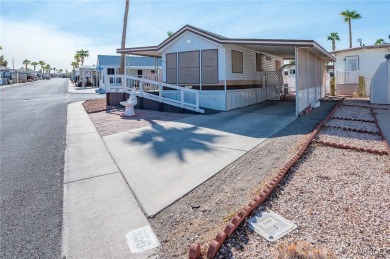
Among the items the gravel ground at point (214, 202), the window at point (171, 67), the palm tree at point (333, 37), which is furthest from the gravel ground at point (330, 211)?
the palm tree at point (333, 37)

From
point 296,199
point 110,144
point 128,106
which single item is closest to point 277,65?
point 128,106

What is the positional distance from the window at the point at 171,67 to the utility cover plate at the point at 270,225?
490 inches

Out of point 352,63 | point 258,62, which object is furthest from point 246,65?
point 352,63

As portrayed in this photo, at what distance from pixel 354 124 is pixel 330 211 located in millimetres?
7219

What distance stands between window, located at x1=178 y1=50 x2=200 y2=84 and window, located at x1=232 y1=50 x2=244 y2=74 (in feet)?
5.52

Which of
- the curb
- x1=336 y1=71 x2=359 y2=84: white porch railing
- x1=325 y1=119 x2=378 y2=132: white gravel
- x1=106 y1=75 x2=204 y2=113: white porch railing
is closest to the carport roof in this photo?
x1=106 y1=75 x2=204 y2=113: white porch railing

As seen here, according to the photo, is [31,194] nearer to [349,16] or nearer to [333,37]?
[349,16]

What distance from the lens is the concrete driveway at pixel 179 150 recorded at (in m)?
4.68

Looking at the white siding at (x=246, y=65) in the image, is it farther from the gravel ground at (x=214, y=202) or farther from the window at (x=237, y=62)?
the gravel ground at (x=214, y=202)

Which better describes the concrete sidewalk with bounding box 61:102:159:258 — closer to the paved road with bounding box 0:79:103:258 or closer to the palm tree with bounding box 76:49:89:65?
the paved road with bounding box 0:79:103:258

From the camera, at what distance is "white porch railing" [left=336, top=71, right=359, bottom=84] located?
22812mm

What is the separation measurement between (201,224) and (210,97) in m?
11.0

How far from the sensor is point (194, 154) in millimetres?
6449

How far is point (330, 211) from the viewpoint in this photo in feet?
11.8
